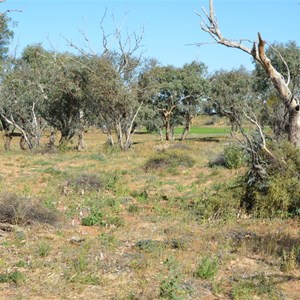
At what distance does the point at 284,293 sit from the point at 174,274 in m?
1.44

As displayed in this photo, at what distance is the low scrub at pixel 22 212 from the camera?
860cm

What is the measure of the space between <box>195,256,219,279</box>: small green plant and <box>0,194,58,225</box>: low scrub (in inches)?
142

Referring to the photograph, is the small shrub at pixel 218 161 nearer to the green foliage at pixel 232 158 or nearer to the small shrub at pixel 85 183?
the green foliage at pixel 232 158

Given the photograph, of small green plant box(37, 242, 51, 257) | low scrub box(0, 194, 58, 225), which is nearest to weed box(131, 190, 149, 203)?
low scrub box(0, 194, 58, 225)

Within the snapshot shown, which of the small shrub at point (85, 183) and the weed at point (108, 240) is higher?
the small shrub at point (85, 183)

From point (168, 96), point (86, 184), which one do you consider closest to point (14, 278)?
point (86, 184)

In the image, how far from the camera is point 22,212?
28.2 ft

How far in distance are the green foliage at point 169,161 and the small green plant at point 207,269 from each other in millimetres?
10377

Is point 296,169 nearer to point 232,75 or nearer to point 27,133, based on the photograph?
point 27,133

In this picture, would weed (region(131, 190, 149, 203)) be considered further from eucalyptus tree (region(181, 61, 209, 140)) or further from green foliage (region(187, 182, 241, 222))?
eucalyptus tree (region(181, 61, 209, 140))

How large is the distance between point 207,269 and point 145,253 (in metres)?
1.27

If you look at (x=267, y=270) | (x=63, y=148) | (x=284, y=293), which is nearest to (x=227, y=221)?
(x=267, y=270)

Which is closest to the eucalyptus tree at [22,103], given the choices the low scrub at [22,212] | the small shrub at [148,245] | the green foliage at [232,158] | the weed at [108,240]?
the green foliage at [232,158]

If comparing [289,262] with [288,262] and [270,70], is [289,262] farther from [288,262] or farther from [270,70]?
[270,70]
